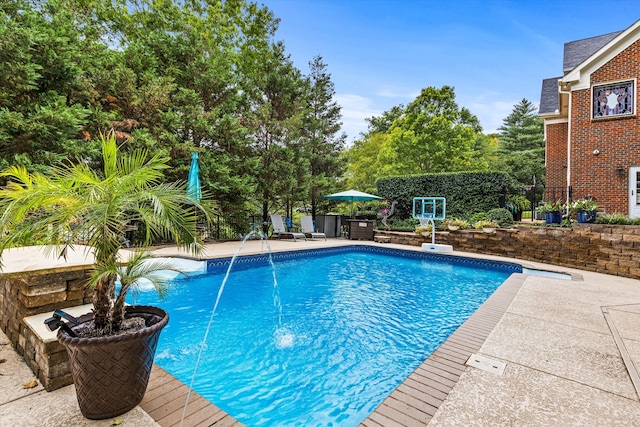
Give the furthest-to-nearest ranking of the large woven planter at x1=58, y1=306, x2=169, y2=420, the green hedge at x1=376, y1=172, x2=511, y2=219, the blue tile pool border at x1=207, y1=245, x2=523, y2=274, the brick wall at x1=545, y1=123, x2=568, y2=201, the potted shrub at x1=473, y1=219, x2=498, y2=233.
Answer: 1. the brick wall at x1=545, y1=123, x2=568, y2=201
2. the green hedge at x1=376, y1=172, x2=511, y2=219
3. the potted shrub at x1=473, y1=219, x2=498, y2=233
4. the blue tile pool border at x1=207, y1=245, x2=523, y2=274
5. the large woven planter at x1=58, y1=306, x2=169, y2=420

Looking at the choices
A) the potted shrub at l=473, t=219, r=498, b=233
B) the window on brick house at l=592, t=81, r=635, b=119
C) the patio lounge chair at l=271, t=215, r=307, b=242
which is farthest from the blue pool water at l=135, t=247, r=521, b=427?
the window on brick house at l=592, t=81, r=635, b=119

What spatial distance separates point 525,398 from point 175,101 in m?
11.5

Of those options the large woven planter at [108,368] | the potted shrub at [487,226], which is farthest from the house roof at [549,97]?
the large woven planter at [108,368]

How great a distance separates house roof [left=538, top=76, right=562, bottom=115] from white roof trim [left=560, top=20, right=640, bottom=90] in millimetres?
3217

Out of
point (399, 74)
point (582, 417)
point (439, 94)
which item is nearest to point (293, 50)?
point (399, 74)

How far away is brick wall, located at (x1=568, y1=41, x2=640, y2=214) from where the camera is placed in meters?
8.96

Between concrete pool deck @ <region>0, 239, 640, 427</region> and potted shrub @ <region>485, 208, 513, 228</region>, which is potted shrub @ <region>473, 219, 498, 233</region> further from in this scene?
concrete pool deck @ <region>0, 239, 640, 427</region>

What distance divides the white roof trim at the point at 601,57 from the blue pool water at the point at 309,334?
8.08 m

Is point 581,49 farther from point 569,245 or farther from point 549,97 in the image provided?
point 569,245

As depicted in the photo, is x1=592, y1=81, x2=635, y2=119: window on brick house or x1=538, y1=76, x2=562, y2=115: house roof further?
x1=538, y1=76, x2=562, y2=115: house roof

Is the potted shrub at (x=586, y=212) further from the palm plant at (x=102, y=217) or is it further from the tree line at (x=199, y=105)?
the palm plant at (x=102, y=217)

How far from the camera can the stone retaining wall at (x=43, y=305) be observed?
1828 millimetres

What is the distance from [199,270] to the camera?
21.8ft

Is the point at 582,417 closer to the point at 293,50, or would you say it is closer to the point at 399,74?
the point at 293,50
